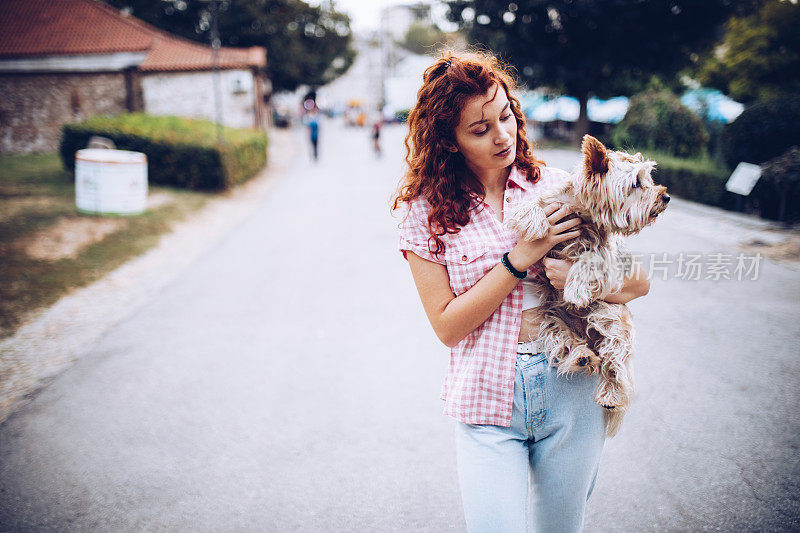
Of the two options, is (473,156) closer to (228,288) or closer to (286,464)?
(286,464)

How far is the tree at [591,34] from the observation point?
20500 mm

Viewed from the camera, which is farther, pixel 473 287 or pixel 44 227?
pixel 44 227

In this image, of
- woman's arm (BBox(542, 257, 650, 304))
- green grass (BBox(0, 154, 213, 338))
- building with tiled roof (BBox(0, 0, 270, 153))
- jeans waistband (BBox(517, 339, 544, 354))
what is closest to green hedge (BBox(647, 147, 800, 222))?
woman's arm (BBox(542, 257, 650, 304))

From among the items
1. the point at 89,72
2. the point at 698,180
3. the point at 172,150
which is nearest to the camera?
the point at 698,180

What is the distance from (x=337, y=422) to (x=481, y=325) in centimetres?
246

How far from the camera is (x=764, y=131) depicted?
1039cm

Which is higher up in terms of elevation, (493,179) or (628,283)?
(493,179)

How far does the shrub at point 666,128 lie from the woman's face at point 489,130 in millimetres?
14913

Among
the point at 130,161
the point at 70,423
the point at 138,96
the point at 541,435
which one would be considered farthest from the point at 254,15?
the point at 541,435

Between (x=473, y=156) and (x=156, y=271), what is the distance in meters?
7.26

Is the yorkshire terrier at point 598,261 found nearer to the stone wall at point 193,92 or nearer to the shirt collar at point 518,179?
the shirt collar at point 518,179

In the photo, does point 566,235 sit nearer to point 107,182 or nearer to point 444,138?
point 444,138

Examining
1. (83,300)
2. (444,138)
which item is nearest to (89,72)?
(83,300)

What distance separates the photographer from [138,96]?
2378 cm
